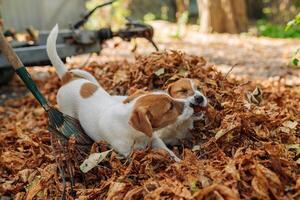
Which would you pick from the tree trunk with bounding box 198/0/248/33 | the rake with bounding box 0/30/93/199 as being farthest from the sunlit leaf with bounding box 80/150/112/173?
the tree trunk with bounding box 198/0/248/33

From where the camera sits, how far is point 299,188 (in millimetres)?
2635

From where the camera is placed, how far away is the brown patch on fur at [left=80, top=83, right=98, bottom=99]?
3934mm

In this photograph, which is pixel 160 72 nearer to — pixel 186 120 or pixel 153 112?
pixel 186 120

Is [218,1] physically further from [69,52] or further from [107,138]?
[107,138]

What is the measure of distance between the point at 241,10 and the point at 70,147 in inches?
320

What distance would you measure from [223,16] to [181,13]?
2906mm

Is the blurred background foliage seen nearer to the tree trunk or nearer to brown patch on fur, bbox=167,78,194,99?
the tree trunk

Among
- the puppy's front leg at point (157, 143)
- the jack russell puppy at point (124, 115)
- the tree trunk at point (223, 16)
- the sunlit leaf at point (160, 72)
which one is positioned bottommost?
the tree trunk at point (223, 16)

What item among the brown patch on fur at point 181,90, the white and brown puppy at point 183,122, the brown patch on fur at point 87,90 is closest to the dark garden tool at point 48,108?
the brown patch on fur at point 87,90

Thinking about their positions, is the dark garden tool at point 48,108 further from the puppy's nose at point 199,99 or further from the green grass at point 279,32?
the green grass at point 279,32

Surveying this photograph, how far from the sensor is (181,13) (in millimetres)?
13516

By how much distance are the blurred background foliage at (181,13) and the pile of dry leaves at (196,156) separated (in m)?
6.65

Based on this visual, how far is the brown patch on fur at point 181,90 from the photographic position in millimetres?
3613

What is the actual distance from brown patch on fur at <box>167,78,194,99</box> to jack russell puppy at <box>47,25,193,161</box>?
8.6 inches
